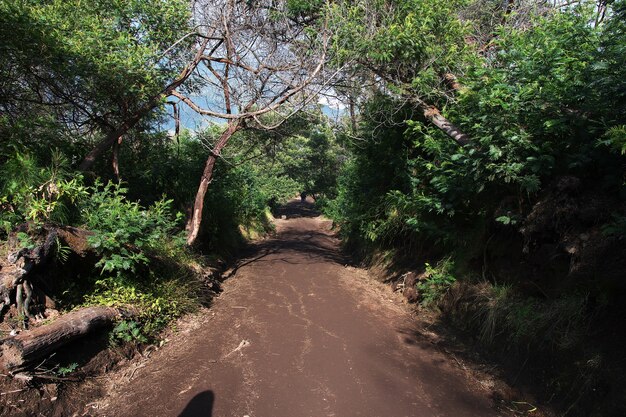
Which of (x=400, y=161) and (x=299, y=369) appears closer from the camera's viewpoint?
(x=299, y=369)

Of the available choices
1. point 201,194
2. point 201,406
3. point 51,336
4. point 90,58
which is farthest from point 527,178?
point 201,194

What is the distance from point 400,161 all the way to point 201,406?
6.70 metres

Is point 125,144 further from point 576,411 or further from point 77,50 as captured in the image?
point 576,411

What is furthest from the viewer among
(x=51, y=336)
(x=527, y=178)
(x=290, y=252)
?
(x=290, y=252)

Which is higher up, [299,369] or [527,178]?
[527,178]

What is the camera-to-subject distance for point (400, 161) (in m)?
8.79

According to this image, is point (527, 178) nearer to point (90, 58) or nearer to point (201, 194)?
point (90, 58)

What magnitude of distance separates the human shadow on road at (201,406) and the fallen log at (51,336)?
4.71 ft

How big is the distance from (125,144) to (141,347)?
524 cm

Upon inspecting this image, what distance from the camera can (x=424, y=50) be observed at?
6.81 m

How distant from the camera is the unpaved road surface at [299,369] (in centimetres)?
386

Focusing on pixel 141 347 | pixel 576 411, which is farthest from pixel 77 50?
pixel 576 411

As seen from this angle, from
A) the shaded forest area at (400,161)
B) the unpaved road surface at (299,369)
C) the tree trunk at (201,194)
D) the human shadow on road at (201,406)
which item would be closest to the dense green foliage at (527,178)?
the shaded forest area at (400,161)

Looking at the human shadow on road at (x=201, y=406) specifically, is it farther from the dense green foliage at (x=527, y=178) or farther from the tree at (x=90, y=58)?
the tree at (x=90, y=58)
